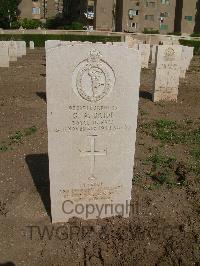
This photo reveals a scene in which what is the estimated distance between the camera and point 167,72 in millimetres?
11078

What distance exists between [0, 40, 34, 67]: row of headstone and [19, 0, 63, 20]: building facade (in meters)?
45.9

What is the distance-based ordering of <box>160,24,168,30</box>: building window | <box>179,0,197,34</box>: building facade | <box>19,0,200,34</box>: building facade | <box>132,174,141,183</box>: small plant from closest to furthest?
<box>132,174,141,183</box>: small plant → <box>19,0,200,34</box>: building facade → <box>179,0,197,34</box>: building facade → <box>160,24,168,30</box>: building window

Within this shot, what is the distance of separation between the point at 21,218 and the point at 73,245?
2.70ft

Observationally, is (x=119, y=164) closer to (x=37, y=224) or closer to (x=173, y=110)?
(x=37, y=224)

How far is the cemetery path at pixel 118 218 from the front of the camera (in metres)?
4.07

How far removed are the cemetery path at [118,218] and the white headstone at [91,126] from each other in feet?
1.02

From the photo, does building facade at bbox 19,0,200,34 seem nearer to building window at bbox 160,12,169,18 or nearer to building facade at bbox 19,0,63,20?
building window at bbox 160,12,169,18

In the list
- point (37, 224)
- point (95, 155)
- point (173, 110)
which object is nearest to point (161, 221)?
point (95, 155)

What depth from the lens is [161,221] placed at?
4.67 m

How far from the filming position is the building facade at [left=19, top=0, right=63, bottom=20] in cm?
6750

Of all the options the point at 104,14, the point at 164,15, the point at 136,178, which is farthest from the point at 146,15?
the point at 136,178

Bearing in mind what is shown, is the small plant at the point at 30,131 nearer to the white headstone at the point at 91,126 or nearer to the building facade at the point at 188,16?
the white headstone at the point at 91,126

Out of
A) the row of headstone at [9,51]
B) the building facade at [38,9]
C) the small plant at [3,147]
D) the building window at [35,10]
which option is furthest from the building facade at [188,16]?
the small plant at [3,147]

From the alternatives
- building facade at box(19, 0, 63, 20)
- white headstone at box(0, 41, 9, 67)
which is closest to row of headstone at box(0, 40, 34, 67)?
white headstone at box(0, 41, 9, 67)
